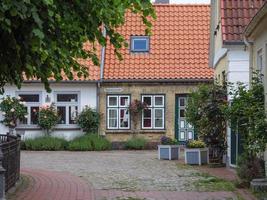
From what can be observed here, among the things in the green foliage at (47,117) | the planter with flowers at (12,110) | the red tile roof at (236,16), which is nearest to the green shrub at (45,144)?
the green foliage at (47,117)

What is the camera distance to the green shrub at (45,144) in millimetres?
29188

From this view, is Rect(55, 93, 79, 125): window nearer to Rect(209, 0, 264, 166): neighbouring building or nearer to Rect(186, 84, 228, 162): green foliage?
Rect(186, 84, 228, 162): green foliage

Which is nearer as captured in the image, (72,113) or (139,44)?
(72,113)

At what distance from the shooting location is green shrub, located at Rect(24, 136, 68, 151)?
29.2m

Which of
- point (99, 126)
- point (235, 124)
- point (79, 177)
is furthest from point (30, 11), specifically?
point (99, 126)

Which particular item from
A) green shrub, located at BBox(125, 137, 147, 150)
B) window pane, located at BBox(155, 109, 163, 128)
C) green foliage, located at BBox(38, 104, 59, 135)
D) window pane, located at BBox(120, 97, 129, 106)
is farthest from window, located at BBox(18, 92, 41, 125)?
window pane, located at BBox(155, 109, 163, 128)

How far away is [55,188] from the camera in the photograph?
566 inches

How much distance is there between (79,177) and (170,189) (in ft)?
12.3

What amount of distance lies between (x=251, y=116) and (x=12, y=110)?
18.6 m

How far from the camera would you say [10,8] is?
661 cm

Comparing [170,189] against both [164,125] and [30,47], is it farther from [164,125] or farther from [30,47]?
[164,125]

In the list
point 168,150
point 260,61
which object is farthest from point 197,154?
point 260,61

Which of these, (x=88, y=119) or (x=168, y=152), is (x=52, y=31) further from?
(x=88, y=119)

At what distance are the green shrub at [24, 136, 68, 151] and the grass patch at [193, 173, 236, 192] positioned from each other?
1390cm
